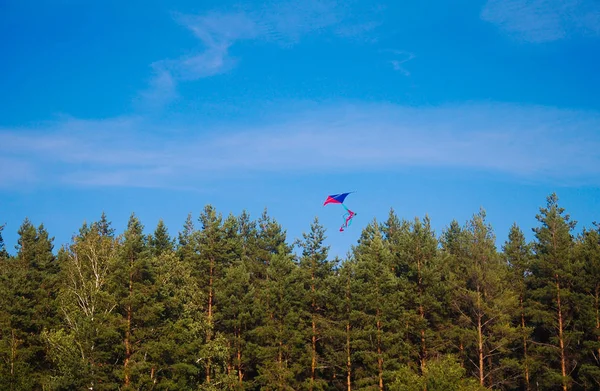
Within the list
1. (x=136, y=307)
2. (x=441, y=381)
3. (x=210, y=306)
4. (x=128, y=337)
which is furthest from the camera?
(x=210, y=306)

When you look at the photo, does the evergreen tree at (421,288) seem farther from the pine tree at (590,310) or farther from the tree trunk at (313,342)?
the pine tree at (590,310)

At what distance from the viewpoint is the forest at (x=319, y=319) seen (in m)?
44.8

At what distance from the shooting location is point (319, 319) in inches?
2010

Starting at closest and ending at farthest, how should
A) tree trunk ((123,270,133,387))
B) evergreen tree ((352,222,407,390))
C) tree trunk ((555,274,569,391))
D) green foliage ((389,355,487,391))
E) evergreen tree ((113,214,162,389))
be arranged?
green foliage ((389,355,487,391)) → tree trunk ((123,270,133,387)) → evergreen tree ((113,214,162,389)) → tree trunk ((555,274,569,391)) → evergreen tree ((352,222,407,390))

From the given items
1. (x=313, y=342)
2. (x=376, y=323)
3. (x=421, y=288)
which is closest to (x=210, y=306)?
(x=313, y=342)

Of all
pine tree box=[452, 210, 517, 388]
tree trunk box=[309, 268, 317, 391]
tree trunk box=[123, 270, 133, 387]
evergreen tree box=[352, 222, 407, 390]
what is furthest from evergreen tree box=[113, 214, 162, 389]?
pine tree box=[452, 210, 517, 388]

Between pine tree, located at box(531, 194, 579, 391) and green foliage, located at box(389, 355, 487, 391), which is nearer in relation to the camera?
green foliage, located at box(389, 355, 487, 391)

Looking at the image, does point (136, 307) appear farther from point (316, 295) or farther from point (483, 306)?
point (483, 306)

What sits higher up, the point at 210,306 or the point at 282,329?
the point at 210,306

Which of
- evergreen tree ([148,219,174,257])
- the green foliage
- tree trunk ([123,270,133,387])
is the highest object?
evergreen tree ([148,219,174,257])

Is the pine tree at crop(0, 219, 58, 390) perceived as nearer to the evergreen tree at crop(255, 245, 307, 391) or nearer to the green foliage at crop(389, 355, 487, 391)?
the evergreen tree at crop(255, 245, 307, 391)

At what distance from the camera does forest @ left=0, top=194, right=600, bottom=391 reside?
44844 mm

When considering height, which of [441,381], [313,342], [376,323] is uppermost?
[376,323]

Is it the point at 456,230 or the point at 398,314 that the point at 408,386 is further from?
the point at 456,230
